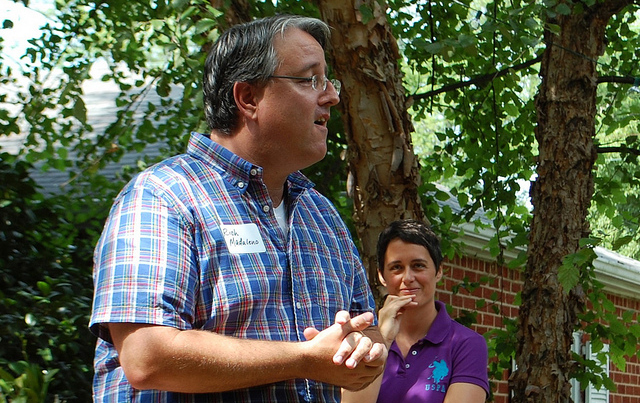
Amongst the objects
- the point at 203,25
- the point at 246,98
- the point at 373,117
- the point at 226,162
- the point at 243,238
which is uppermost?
the point at 203,25

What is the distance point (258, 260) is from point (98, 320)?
15.3 inches

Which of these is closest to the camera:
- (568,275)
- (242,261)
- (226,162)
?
(242,261)

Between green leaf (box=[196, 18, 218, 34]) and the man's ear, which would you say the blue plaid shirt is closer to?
the man's ear

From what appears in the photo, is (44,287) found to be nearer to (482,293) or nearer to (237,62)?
(237,62)

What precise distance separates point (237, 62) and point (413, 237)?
5.74 ft

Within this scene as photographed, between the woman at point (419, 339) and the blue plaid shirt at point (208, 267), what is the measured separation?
3.44ft

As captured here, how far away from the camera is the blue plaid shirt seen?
1745mm

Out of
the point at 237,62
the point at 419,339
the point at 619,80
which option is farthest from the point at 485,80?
the point at 237,62

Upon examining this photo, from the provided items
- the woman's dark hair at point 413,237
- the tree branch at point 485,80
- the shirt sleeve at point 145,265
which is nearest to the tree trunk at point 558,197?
the tree branch at point 485,80

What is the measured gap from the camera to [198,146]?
2109mm

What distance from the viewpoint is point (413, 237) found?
3691mm

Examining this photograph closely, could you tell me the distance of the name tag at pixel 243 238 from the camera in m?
1.90

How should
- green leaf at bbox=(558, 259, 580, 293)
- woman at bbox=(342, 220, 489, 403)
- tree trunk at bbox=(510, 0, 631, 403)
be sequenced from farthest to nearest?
tree trunk at bbox=(510, 0, 631, 403), green leaf at bbox=(558, 259, 580, 293), woman at bbox=(342, 220, 489, 403)

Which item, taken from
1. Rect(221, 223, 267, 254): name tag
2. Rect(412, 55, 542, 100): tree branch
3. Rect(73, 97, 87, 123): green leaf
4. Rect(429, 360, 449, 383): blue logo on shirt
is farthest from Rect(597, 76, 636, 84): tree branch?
Rect(221, 223, 267, 254): name tag
